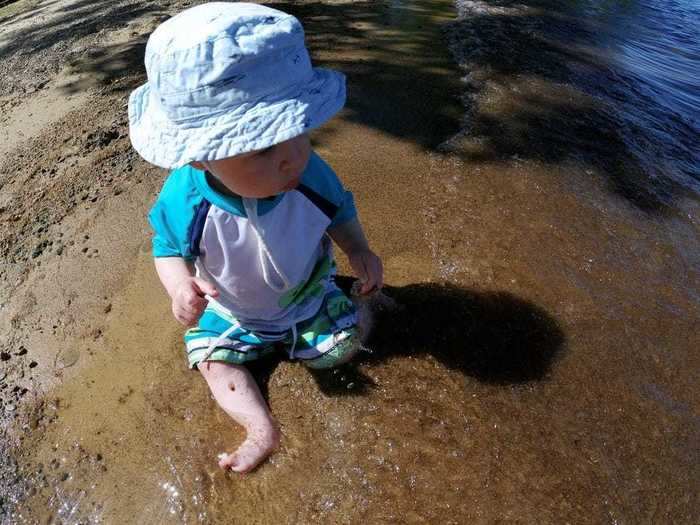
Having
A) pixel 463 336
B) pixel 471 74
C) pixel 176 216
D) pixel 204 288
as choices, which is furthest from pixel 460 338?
pixel 471 74

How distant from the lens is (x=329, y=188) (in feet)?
5.77

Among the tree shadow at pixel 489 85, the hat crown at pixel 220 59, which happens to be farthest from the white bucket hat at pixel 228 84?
the tree shadow at pixel 489 85

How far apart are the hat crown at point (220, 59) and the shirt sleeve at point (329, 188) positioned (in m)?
0.44

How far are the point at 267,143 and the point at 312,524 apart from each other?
1.04m

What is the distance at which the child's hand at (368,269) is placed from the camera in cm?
182

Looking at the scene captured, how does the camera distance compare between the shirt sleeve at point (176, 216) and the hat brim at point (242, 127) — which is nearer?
the hat brim at point (242, 127)

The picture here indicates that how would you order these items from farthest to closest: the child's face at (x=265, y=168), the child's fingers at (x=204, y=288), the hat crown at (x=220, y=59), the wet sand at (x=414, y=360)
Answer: the wet sand at (x=414, y=360) < the child's fingers at (x=204, y=288) < the child's face at (x=265, y=168) < the hat crown at (x=220, y=59)

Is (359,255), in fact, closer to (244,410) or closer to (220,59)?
(244,410)

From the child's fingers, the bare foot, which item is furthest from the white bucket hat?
the bare foot

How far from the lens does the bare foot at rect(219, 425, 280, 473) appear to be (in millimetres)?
1685

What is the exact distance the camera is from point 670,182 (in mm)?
2877

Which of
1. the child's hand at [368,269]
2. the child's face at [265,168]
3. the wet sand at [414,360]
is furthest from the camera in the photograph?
the child's hand at [368,269]

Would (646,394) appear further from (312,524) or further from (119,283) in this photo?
(119,283)

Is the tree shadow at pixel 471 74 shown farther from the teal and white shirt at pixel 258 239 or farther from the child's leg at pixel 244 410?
the child's leg at pixel 244 410
